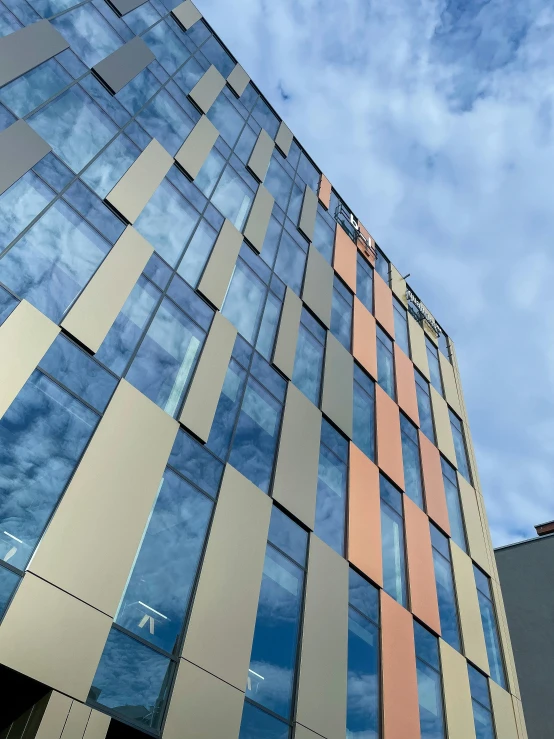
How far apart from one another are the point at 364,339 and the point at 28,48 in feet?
49.4

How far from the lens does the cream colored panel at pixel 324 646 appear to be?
513 inches

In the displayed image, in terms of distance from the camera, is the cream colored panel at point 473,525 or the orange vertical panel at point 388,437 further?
the cream colored panel at point 473,525

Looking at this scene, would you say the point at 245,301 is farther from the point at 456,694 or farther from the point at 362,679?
the point at 456,694

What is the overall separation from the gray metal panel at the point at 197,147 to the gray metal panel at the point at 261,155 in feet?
6.41

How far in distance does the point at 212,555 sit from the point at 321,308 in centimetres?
1194

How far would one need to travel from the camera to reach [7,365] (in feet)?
35.3

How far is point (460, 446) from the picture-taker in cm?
2791

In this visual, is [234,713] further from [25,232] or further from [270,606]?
[25,232]

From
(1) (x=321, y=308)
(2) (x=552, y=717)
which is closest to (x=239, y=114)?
(1) (x=321, y=308)

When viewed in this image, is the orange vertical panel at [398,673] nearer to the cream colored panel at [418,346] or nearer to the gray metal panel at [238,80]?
the cream colored panel at [418,346]

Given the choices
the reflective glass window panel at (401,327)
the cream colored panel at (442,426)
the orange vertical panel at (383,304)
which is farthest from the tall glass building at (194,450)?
the reflective glass window panel at (401,327)

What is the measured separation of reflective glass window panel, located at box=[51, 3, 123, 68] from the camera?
1717cm

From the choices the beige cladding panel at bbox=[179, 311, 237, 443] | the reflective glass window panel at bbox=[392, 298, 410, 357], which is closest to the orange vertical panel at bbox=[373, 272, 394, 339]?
the reflective glass window panel at bbox=[392, 298, 410, 357]

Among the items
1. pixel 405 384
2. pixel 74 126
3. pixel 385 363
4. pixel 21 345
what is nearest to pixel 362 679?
pixel 21 345
